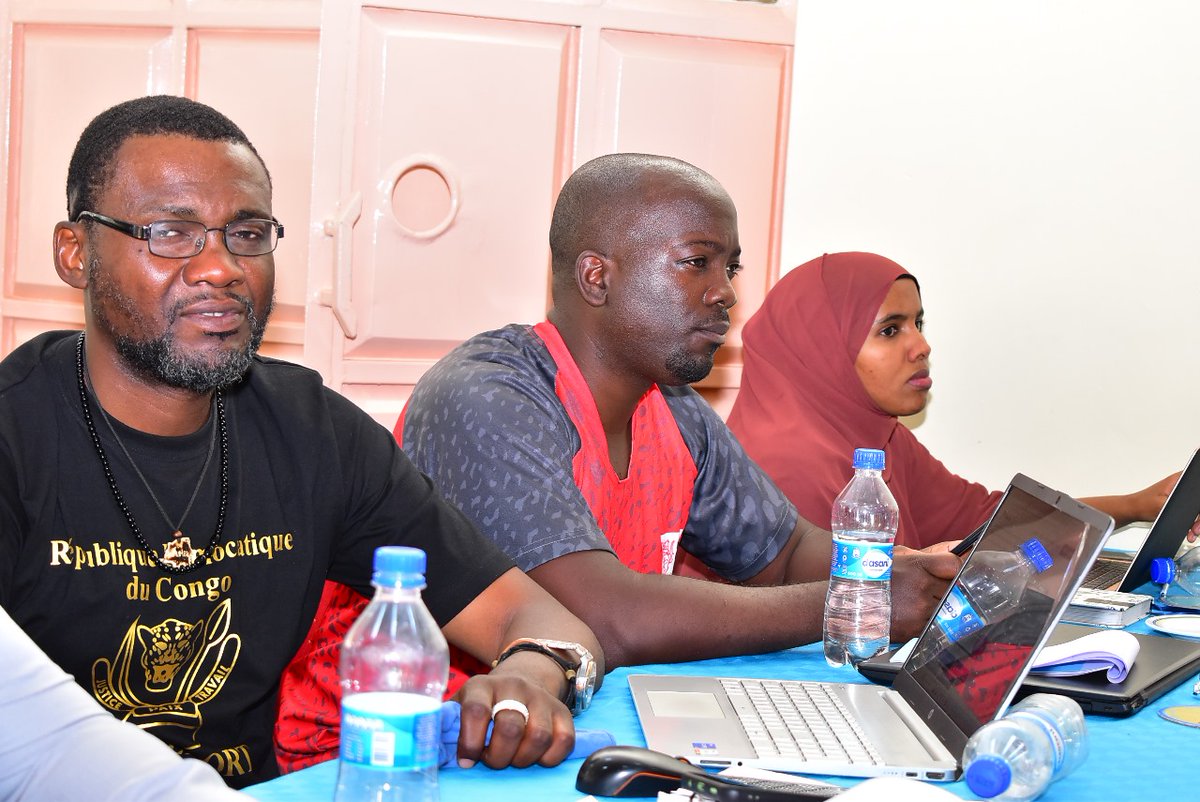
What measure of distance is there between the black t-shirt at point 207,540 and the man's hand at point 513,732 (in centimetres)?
40

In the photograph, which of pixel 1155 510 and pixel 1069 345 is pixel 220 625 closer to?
pixel 1155 510

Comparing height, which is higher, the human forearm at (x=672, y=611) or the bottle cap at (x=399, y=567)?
the bottle cap at (x=399, y=567)

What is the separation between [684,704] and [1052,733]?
0.37 m

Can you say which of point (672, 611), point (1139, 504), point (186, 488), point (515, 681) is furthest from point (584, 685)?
point (1139, 504)

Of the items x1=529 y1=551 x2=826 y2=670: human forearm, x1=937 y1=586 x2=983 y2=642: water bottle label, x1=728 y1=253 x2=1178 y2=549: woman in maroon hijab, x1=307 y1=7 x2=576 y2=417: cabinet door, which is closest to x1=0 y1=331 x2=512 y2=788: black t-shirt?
x1=529 y1=551 x2=826 y2=670: human forearm

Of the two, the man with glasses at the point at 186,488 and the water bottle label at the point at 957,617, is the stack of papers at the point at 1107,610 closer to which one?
the water bottle label at the point at 957,617

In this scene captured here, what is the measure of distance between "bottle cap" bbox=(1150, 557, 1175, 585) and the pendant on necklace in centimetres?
161

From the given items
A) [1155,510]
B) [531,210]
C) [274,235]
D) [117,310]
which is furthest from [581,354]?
[1155,510]

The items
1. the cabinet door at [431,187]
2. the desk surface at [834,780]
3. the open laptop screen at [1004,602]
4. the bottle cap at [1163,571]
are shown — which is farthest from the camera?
the cabinet door at [431,187]

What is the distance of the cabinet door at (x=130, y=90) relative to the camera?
348 centimetres

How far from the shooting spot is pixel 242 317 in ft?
4.67

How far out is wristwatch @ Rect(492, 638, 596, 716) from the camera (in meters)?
1.23

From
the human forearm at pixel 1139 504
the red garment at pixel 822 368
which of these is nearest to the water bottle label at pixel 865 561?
the red garment at pixel 822 368

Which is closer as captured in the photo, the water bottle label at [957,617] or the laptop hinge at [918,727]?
the laptop hinge at [918,727]
